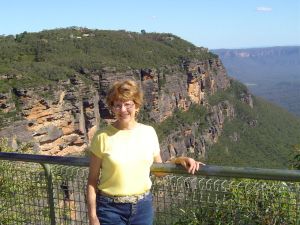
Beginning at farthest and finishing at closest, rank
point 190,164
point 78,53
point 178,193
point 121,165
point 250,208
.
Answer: point 78,53 < point 178,193 < point 250,208 < point 190,164 < point 121,165

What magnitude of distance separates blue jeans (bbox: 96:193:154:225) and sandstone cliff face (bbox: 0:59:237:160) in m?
35.6

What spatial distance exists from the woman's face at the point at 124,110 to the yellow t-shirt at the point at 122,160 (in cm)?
9

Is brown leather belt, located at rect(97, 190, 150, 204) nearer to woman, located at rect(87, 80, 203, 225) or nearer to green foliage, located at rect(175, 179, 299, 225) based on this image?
woman, located at rect(87, 80, 203, 225)

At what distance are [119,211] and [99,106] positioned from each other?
53341 mm

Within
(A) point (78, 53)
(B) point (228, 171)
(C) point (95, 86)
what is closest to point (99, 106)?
(C) point (95, 86)

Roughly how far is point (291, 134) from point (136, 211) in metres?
100

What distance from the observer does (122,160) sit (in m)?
3.65

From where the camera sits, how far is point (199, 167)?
3984 millimetres

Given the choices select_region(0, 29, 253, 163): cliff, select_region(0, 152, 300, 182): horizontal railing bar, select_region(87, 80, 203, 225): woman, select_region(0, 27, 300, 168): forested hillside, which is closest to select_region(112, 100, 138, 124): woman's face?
select_region(87, 80, 203, 225): woman

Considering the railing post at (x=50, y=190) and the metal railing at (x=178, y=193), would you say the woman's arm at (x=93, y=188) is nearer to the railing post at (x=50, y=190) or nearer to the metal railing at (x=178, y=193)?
the metal railing at (x=178, y=193)

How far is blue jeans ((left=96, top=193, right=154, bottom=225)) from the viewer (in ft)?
12.2

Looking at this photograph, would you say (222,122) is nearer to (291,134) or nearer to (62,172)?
(291,134)

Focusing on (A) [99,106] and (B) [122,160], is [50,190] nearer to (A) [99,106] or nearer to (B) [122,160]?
(B) [122,160]

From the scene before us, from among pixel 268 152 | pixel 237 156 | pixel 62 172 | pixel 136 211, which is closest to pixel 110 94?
pixel 136 211
